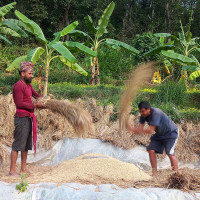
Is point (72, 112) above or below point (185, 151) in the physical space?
above

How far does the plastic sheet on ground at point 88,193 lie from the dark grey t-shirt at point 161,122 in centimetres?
138

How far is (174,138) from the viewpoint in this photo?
5.21 meters

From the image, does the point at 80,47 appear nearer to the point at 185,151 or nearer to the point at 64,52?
the point at 64,52

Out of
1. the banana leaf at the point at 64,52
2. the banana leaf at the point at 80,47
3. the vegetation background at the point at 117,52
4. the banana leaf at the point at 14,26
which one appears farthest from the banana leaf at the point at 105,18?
the banana leaf at the point at 64,52

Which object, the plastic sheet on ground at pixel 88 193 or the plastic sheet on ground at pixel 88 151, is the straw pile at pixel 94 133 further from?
the plastic sheet on ground at pixel 88 193

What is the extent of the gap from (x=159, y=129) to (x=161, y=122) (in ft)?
0.35

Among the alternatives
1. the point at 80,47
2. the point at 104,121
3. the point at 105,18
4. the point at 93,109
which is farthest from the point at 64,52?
the point at 105,18

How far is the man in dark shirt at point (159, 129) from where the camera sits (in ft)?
16.1

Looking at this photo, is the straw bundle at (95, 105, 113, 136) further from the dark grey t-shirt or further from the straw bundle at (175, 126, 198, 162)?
the dark grey t-shirt

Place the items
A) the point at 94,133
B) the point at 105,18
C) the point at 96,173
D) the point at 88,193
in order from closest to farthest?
the point at 88,193 < the point at 96,173 < the point at 94,133 < the point at 105,18

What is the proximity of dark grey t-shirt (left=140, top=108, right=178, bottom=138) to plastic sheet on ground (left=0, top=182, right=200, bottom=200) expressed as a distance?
54.3 inches

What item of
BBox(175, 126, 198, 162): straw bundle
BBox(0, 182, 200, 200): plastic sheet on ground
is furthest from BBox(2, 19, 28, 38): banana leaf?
BBox(0, 182, 200, 200): plastic sheet on ground

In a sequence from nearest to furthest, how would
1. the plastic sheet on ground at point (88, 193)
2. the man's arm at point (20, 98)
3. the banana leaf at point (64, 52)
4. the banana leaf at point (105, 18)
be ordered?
1. the plastic sheet on ground at point (88, 193)
2. the man's arm at point (20, 98)
3. the banana leaf at point (64, 52)
4. the banana leaf at point (105, 18)

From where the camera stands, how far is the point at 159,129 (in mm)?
5121
